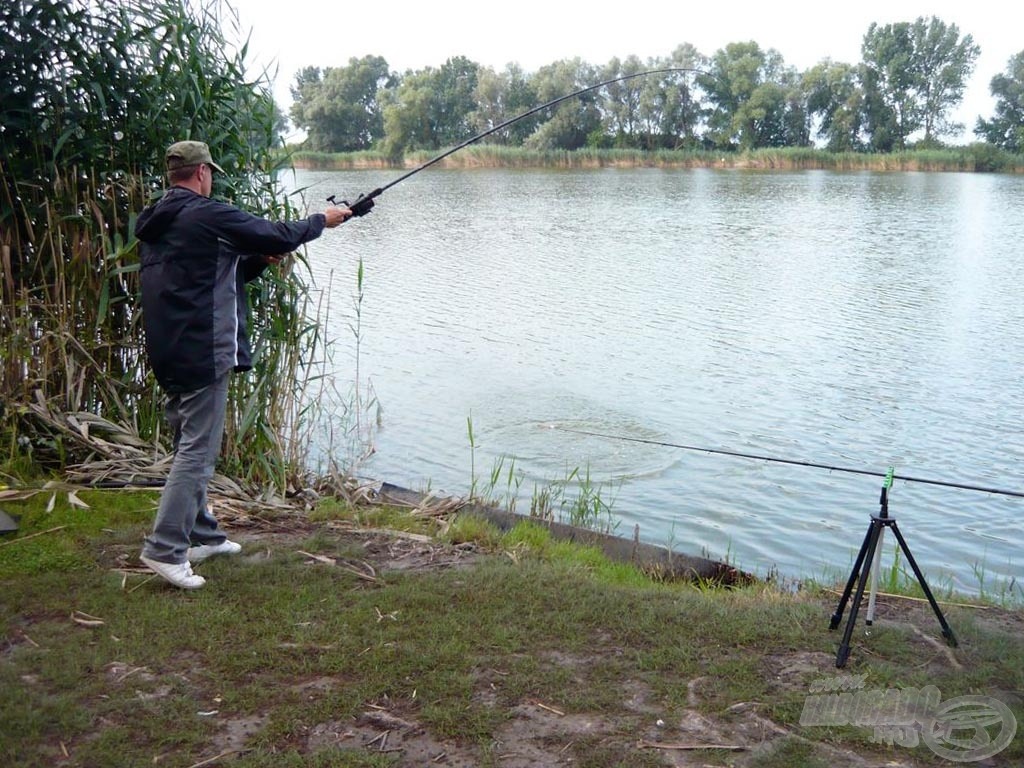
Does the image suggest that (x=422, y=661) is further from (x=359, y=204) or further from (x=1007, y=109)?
(x=1007, y=109)

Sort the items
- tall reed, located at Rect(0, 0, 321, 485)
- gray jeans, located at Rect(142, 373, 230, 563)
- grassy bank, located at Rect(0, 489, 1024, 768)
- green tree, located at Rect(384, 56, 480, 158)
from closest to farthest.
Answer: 1. grassy bank, located at Rect(0, 489, 1024, 768)
2. gray jeans, located at Rect(142, 373, 230, 563)
3. tall reed, located at Rect(0, 0, 321, 485)
4. green tree, located at Rect(384, 56, 480, 158)

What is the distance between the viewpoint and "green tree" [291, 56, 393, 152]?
57.4 meters

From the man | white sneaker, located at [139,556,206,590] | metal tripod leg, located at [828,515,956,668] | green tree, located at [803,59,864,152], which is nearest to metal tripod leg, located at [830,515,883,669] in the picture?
metal tripod leg, located at [828,515,956,668]

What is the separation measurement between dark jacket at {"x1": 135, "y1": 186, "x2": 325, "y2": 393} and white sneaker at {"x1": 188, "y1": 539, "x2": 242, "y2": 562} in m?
0.83

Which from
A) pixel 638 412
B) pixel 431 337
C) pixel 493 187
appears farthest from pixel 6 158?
pixel 493 187

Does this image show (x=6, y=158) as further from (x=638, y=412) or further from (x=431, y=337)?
(x=431, y=337)

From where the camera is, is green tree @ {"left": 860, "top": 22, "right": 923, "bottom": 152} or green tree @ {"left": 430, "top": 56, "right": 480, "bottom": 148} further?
green tree @ {"left": 860, "top": 22, "right": 923, "bottom": 152}

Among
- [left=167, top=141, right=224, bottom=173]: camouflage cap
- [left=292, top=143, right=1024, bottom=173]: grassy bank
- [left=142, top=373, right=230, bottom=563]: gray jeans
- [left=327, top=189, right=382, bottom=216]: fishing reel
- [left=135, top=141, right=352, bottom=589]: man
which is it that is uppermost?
[left=292, top=143, right=1024, bottom=173]: grassy bank

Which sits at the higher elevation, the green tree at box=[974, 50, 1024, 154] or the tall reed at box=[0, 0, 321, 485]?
the green tree at box=[974, 50, 1024, 154]

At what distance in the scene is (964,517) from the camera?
7.95 m

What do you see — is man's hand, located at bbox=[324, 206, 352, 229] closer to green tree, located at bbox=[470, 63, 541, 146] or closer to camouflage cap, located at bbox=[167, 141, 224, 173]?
camouflage cap, located at bbox=[167, 141, 224, 173]

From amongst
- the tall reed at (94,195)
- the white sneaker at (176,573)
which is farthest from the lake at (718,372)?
the white sneaker at (176,573)

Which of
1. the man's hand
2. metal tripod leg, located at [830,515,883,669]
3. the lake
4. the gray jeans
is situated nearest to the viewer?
metal tripod leg, located at [830,515,883,669]

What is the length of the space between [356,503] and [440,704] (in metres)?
3.05
